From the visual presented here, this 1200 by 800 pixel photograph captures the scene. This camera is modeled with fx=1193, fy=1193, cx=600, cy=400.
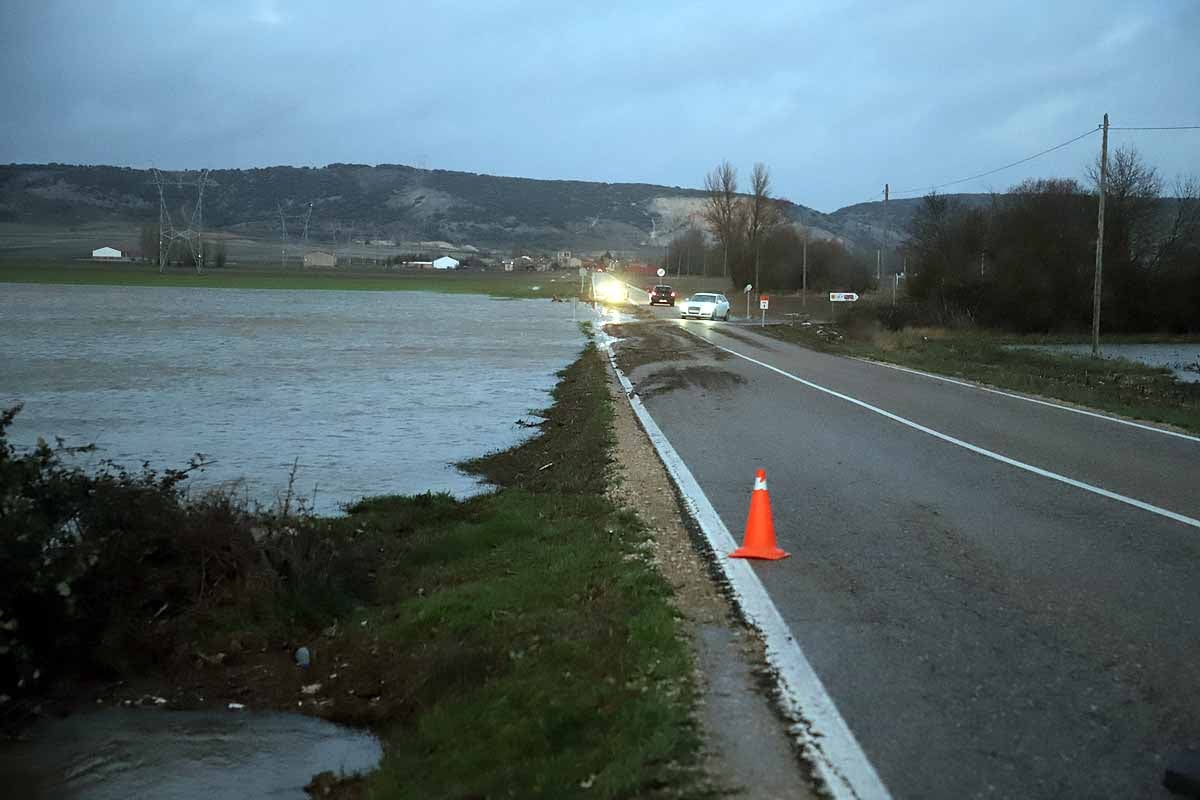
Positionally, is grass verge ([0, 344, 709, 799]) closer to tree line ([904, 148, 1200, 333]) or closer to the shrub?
the shrub

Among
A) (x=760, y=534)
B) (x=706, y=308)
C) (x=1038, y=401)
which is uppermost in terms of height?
(x=706, y=308)

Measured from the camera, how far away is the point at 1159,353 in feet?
148

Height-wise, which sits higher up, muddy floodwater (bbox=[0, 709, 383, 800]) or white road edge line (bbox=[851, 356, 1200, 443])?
white road edge line (bbox=[851, 356, 1200, 443])

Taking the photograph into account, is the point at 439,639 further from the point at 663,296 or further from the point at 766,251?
the point at 766,251

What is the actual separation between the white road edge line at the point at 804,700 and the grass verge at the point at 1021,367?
463 inches

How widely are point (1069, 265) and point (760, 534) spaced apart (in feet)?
170

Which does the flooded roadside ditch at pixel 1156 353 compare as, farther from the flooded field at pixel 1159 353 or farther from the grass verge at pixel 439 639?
the grass verge at pixel 439 639

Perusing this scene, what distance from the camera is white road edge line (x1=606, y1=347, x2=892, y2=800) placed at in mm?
5020

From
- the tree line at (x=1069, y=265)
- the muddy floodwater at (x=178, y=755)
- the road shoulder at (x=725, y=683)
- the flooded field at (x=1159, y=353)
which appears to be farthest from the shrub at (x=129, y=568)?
the tree line at (x=1069, y=265)

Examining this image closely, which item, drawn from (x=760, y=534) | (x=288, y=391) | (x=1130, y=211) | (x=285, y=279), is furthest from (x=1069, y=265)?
(x=285, y=279)

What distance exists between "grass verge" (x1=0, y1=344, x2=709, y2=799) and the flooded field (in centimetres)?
2535

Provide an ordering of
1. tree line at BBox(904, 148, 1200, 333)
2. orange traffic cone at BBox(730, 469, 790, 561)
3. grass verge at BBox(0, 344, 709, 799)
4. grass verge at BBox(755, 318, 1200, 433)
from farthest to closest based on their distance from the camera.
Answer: tree line at BBox(904, 148, 1200, 333), grass verge at BBox(755, 318, 1200, 433), orange traffic cone at BBox(730, 469, 790, 561), grass verge at BBox(0, 344, 709, 799)

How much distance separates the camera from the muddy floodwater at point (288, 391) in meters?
16.9

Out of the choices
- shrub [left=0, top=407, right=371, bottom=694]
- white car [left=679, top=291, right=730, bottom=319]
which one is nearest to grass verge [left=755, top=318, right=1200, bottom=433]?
white car [left=679, top=291, right=730, bottom=319]
